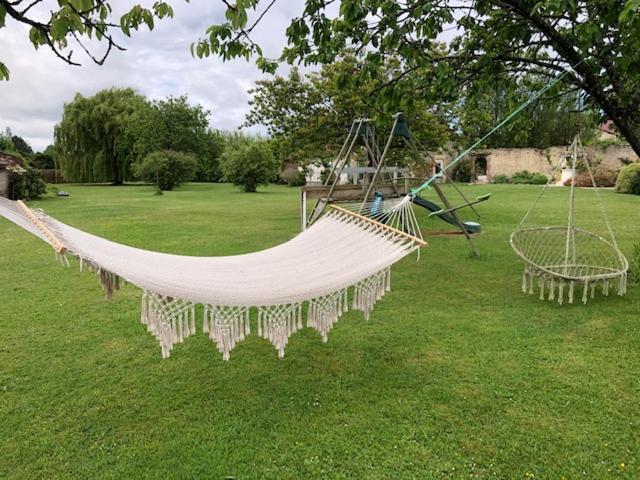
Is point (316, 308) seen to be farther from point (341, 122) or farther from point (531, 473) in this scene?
point (341, 122)

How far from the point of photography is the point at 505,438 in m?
1.83

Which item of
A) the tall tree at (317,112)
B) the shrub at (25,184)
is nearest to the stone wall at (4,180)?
the shrub at (25,184)

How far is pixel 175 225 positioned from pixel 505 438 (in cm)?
658

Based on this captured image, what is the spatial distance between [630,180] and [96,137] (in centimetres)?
1806

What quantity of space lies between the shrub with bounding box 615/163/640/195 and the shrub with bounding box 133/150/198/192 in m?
13.6

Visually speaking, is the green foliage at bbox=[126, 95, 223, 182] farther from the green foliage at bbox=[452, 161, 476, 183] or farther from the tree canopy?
the green foliage at bbox=[452, 161, 476, 183]

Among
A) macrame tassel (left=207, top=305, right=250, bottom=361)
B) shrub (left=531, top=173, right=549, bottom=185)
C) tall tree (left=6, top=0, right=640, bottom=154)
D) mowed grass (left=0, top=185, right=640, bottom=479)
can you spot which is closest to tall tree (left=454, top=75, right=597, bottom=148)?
tall tree (left=6, top=0, right=640, bottom=154)

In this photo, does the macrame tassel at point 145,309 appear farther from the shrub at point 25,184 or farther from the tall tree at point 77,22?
the shrub at point 25,184

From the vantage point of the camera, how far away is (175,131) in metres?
19.1

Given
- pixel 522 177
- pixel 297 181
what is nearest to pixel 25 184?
pixel 297 181

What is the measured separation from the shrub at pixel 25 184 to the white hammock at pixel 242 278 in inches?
408

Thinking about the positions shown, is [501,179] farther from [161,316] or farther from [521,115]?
[161,316]

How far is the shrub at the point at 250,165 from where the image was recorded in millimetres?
16016

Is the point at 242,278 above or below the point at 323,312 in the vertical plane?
above
